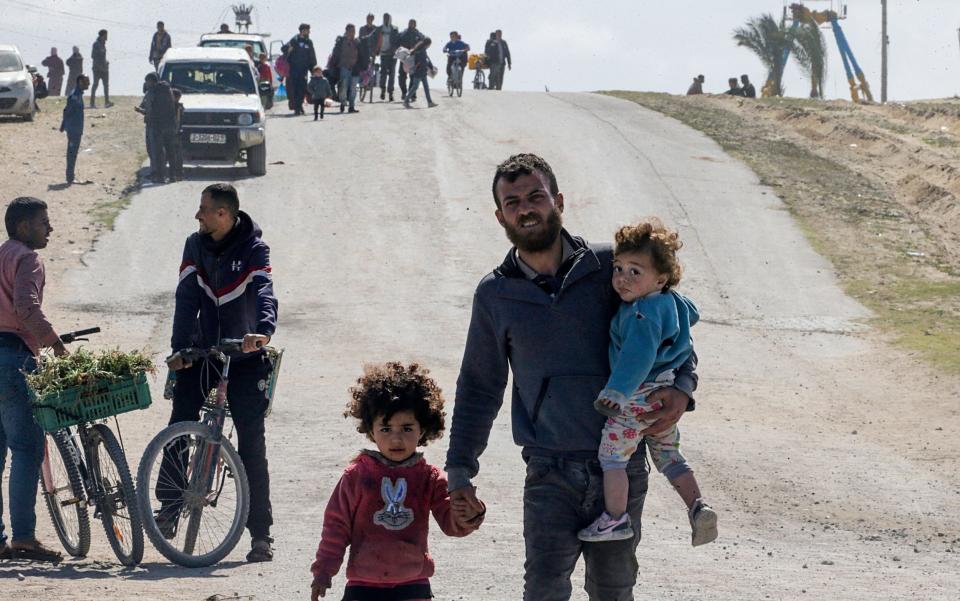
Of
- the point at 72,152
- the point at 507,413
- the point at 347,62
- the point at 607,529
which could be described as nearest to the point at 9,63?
the point at 347,62

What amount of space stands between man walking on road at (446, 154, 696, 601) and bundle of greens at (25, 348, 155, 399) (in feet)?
10.0

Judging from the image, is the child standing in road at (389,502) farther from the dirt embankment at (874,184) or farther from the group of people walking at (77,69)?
the group of people walking at (77,69)

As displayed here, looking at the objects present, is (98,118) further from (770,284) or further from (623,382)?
(623,382)

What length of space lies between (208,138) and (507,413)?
45.5 ft

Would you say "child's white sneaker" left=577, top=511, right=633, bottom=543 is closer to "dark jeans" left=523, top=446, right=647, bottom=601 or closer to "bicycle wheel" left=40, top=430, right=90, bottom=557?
"dark jeans" left=523, top=446, right=647, bottom=601

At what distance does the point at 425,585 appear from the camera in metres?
4.95

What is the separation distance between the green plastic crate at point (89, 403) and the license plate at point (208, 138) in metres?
18.7

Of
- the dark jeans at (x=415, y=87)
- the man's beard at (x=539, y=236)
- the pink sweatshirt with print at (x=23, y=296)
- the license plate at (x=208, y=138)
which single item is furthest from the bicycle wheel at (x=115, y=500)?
the dark jeans at (x=415, y=87)

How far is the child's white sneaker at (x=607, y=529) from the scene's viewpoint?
4711 mm

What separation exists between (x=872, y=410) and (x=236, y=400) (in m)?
8.69

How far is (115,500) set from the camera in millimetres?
7812

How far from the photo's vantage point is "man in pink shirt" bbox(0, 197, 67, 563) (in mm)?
7691

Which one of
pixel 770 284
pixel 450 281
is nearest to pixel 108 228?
pixel 450 281

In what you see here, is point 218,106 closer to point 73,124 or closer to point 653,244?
point 73,124
